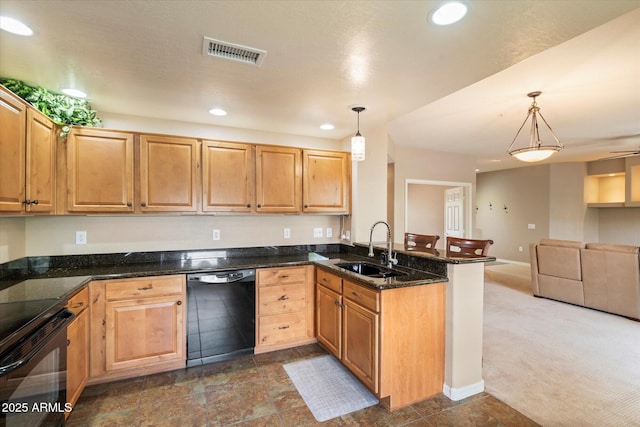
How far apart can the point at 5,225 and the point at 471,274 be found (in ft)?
12.3

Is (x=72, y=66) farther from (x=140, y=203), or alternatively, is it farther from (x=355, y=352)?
(x=355, y=352)

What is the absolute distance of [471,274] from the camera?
2209mm

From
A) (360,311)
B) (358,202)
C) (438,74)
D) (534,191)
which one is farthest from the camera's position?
(534,191)

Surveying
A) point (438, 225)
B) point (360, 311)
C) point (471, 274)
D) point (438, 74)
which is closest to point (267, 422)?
point (360, 311)

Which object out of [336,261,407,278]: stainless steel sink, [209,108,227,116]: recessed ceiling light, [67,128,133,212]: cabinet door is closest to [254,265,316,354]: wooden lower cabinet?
[336,261,407,278]: stainless steel sink

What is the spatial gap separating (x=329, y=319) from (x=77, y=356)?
76.8 inches

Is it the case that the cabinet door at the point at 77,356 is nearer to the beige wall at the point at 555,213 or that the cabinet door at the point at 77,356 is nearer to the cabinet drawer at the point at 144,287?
the cabinet drawer at the point at 144,287

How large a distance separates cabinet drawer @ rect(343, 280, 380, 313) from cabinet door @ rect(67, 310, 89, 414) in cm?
196

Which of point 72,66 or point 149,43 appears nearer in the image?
point 149,43

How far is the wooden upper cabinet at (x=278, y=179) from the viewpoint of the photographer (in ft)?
10.4

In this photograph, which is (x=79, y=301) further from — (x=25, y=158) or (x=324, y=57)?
(x=324, y=57)

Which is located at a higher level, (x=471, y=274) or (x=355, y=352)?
(x=471, y=274)

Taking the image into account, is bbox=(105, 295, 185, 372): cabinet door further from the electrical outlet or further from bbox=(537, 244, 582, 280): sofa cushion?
bbox=(537, 244, 582, 280): sofa cushion

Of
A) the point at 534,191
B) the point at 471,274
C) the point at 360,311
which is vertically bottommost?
the point at 360,311
